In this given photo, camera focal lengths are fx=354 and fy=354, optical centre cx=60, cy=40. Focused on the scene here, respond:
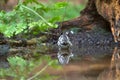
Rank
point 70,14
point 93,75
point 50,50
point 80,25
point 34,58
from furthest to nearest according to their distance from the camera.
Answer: point 70,14
point 80,25
point 50,50
point 34,58
point 93,75

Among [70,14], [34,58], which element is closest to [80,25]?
[34,58]

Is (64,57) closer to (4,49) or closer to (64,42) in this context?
(64,42)

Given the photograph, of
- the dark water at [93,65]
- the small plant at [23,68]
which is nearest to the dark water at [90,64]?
the dark water at [93,65]

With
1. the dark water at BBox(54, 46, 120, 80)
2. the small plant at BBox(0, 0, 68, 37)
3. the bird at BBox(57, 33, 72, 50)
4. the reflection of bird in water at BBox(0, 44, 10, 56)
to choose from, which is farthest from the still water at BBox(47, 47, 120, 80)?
the reflection of bird in water at BBox(0, 44, 10, 56)

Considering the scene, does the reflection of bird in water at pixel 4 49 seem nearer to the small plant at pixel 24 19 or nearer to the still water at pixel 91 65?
the small plant at pixel 24 19

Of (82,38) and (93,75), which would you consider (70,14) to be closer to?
(82,38)

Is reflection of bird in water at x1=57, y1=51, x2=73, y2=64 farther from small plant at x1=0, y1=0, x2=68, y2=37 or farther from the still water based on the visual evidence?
small plant at x1=0, y1=0, x2=68, y2=37

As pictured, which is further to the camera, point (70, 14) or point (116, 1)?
point (70, 14)

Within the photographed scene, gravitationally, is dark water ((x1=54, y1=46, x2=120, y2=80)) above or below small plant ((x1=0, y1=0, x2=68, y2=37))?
below

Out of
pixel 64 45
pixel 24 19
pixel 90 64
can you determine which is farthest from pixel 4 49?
pixel 90 64
